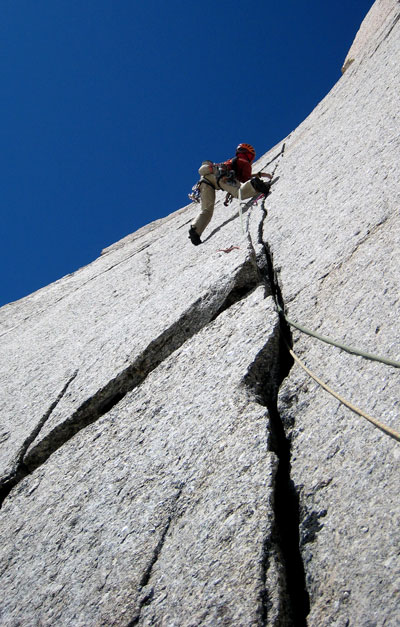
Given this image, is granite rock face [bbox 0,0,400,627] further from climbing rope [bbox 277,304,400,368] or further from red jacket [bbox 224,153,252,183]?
red jacket [bbox 224,153,252,183]

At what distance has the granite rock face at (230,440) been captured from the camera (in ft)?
7.59

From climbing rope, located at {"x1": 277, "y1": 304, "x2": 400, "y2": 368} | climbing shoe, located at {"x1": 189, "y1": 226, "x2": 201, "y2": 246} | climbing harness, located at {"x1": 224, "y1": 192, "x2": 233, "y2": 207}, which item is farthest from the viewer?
climbing harness, located at {"x1": 224, "y1": 192, "x2": 233, "y2": 207}

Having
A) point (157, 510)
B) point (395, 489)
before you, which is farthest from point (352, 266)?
point (157, 510)

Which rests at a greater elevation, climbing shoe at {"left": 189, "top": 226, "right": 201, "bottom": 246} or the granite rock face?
climbing shoe at {"left": 189, "top": 226, "right": 201, "bottom": 246}

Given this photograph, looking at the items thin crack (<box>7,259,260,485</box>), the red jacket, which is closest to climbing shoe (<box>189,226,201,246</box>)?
the red jacket

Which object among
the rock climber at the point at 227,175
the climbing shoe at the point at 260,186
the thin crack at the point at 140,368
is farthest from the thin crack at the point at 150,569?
the rock climber at the point at 227,175

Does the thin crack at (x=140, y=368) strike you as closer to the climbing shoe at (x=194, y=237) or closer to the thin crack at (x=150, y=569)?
the thin crack at (x=150, y=569)

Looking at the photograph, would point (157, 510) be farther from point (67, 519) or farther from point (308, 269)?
point (308, 269)

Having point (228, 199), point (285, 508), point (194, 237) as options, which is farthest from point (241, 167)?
point (285, 508)

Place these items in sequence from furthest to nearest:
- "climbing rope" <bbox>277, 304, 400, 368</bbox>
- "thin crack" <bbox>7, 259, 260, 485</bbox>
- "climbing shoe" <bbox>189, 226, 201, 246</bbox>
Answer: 1. "climbing shoe" <bbox>189, 226, 201, 246</bbox>
2. "thin crack" <bbox>7, 259, 260, 485</bbox>
3. "climbing rope" <bbox>277, 304, 400, 368</bbox>

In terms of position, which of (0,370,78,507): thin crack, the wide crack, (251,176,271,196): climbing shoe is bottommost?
the wide crack

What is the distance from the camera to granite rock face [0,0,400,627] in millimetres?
2312

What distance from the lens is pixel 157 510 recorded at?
2.89m

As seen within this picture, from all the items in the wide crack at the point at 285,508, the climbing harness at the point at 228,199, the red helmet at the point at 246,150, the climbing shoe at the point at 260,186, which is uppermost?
the red helmet at the point at 246,150
